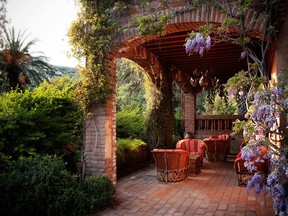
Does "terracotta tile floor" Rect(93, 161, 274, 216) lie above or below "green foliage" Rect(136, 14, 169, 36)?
below

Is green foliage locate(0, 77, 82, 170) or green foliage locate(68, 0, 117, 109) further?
green foliage locate(68, 0, 117, 109)

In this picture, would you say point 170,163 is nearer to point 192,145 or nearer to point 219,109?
point 192,145

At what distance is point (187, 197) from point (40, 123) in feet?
9.10

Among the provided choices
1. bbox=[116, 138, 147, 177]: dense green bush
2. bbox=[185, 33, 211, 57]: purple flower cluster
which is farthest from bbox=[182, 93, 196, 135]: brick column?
bbox=[185, 33, 211, 57]: purple flower cluster

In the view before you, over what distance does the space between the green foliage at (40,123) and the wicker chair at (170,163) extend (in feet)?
5.72

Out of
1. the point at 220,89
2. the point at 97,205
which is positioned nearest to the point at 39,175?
the point at 97,205

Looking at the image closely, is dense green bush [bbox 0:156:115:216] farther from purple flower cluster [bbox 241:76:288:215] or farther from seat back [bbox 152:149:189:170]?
purple flower cluster [bbox 241:76:288:215]

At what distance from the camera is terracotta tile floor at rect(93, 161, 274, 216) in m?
3.80

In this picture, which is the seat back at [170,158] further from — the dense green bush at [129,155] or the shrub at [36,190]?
the shrub at [36,190]

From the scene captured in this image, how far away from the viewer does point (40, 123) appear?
427 centimetres

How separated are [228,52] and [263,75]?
11.8 feet

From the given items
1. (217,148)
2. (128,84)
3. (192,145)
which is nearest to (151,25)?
(192,145)

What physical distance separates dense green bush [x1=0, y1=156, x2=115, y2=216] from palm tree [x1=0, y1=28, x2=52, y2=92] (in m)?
7.49

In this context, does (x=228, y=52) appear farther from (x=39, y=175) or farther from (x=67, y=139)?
(x=39, y=175)
